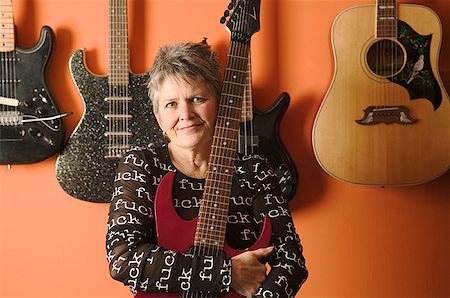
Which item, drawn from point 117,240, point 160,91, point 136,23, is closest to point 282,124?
point 136,23

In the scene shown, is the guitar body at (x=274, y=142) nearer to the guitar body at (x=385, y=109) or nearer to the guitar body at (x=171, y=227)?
the guitar body at (x=385, y=109)

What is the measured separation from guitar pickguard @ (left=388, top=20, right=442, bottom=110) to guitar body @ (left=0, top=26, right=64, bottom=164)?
1.40m

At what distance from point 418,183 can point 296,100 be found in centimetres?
60

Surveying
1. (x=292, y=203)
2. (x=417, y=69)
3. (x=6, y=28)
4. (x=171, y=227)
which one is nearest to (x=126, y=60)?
(x=6, y=28)

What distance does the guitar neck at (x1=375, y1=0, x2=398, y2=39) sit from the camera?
227 cm

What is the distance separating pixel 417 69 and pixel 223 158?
108 centimetres

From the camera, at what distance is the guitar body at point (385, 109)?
89.5 inches

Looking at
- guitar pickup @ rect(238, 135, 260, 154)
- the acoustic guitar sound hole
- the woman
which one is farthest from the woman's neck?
the acoustic guitar sound hole

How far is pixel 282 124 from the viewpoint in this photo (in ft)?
8.03

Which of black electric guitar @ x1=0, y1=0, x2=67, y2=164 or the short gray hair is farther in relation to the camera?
black electric guitar @ x1=0, y1=0, x2=67, y2=164

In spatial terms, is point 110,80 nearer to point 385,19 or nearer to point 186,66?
point 186,66

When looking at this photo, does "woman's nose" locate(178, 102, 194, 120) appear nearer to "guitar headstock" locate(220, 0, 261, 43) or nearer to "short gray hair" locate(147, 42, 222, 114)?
"short gray hair" locate(147, 42, 222, 114)

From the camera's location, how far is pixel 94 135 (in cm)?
234

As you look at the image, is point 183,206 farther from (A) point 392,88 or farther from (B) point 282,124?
(A) point 392,88
